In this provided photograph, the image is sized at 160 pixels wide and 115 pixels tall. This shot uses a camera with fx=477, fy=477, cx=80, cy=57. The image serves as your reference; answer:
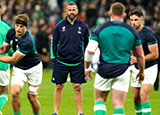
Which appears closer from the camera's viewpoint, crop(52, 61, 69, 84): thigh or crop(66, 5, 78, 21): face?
crop(52, 61, 69, 84): thigh

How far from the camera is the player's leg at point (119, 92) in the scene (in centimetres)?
789

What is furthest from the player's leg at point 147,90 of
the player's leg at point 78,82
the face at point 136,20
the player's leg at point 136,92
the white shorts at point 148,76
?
the player's leg at point 78,82

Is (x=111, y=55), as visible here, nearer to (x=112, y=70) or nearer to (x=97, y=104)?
(x=112, y=70)

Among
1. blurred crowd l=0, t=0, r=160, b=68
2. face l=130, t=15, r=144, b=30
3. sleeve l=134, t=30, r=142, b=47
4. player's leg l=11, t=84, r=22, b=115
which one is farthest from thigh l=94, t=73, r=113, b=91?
blurred crowd l=0, t=0, r=160, b=68

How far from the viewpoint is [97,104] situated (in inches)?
315

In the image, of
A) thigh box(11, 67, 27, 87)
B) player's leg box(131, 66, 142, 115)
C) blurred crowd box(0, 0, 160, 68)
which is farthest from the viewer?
blurred crowd box(0, 0, 160, 68)

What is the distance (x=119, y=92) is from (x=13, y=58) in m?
2.22

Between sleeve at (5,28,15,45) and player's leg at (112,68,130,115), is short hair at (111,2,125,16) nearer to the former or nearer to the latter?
player's leg at (112,68,130,115)

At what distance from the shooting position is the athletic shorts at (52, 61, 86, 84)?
10750 mm

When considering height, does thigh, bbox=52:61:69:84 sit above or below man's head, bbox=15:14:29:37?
below

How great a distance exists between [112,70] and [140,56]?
56 cm

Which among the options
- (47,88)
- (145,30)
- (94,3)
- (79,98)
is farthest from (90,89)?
(94,3)

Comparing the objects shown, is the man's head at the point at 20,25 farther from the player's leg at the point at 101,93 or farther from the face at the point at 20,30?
the player's leg at the point at 101,93

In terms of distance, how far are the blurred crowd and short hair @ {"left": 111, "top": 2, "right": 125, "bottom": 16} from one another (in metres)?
15.1
